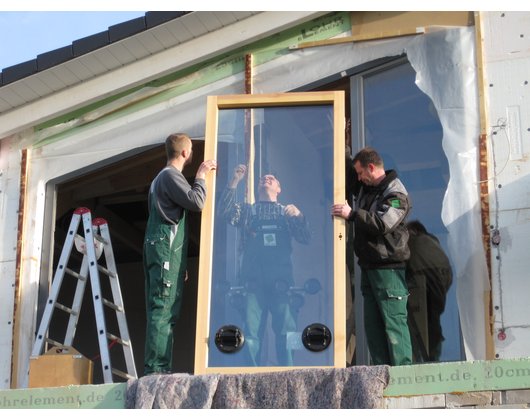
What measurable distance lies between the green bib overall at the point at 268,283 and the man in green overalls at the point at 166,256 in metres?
0.41

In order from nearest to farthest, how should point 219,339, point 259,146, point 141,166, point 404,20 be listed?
point 219,339 → point 259,146 → point 404,20 → point 141,166

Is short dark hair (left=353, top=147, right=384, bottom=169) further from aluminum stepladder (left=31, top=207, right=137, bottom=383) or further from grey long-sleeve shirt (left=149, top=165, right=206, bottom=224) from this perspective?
aluminum stepladder (left=31, top=207, right=137, bottom=383)

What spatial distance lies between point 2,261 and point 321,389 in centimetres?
349

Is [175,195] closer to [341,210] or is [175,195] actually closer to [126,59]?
[341,210]

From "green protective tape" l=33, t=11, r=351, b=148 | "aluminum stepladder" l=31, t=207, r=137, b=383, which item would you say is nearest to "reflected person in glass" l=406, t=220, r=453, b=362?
"green protective tape" l=33, t=11, r=351, b=148

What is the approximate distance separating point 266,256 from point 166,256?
628 mm

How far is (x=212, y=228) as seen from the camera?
4.39m

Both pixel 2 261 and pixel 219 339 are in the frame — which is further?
pixel 2 261

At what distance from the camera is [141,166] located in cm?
713

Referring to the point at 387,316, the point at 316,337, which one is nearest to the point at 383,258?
the point at 387,316

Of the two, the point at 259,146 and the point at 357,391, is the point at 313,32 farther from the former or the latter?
the point at 357,391

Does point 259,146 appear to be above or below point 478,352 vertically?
above

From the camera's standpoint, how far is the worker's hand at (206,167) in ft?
14.6

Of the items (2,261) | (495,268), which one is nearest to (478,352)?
(495,268)
